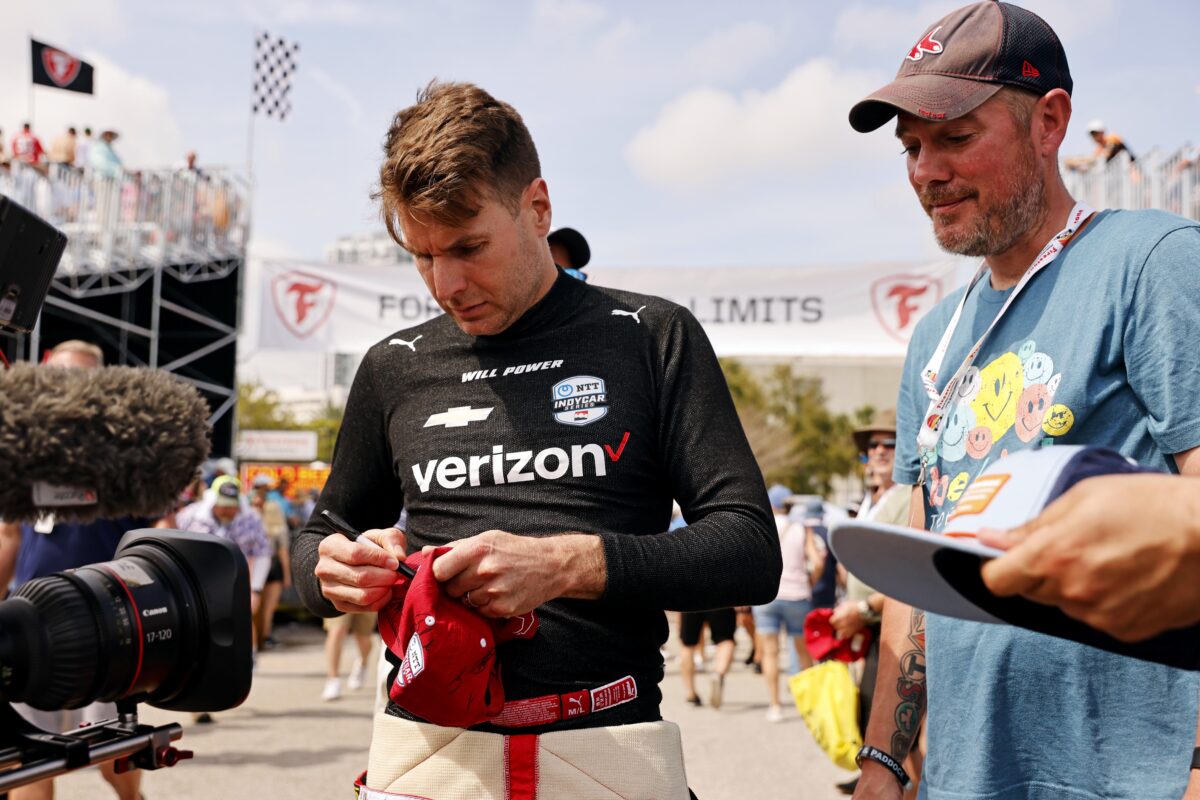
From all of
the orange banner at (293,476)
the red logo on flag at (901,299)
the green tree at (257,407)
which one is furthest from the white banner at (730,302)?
the green tree at (257,407)

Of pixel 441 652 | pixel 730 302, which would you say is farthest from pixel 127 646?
pixel 730 302

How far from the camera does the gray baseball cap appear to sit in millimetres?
1916

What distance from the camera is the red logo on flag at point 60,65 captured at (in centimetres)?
Result: 1564

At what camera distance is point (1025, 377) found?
1.84 metres

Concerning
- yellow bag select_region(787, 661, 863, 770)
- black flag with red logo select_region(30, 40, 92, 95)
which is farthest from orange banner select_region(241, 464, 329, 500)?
yellow bag select_region(787, 661, 863, 770)

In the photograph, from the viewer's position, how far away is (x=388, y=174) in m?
2.00

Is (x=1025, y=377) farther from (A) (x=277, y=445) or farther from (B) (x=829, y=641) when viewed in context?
(A) (x=277, y=445)

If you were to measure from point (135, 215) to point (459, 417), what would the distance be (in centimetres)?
1526

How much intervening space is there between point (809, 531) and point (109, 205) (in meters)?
11.1

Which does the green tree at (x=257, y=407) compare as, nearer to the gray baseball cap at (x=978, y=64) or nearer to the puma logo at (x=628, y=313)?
the puma logo at (x=628, y=313)

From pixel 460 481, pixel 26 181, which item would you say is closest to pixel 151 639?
pixel 460 481

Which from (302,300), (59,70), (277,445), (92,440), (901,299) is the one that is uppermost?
(59,70)

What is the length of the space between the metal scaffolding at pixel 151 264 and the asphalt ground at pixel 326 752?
7.07 m

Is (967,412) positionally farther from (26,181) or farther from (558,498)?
(26,181)
